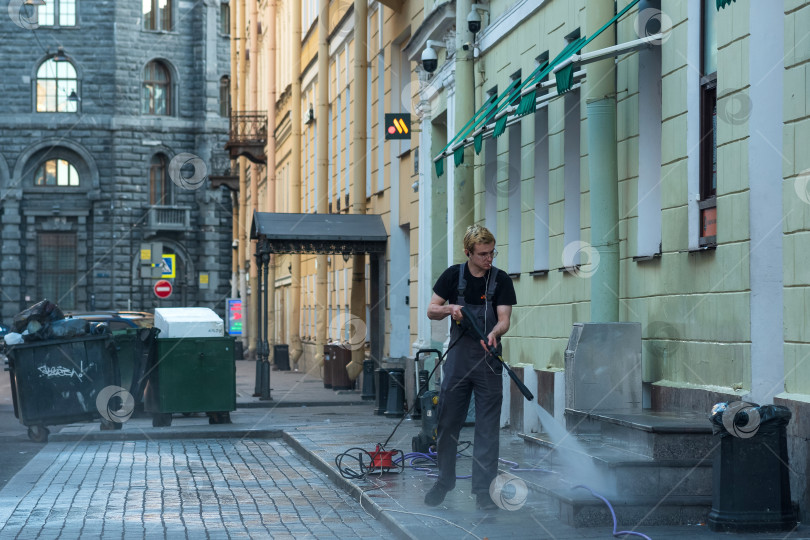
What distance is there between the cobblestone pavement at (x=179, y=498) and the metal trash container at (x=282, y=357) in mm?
21551

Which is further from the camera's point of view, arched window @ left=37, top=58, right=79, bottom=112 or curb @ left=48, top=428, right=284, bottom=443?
arched window @ left=37, top=58, right=79, bottom=112

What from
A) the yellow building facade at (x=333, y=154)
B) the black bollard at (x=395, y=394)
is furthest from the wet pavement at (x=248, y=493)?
the yellow building facade at (x=333, y=154)

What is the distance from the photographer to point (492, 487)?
879cm

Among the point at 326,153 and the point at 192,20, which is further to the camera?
the point at 192,20

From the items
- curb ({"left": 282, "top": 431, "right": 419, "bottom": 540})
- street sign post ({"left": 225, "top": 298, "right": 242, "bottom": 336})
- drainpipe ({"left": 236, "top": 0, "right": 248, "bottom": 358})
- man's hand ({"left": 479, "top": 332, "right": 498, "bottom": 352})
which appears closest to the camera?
curb ({"left": 282, "top": 431, "right": 419, "bottom": 540})

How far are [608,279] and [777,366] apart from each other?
9.23 feet

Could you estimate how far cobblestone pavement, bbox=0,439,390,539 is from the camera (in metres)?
8.67

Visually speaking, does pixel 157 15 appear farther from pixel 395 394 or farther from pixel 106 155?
pixel 395 394

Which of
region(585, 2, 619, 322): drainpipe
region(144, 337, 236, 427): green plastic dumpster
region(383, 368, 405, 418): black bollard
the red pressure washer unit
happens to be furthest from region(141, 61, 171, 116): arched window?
the red pressure washer unit

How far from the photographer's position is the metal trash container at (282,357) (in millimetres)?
36250

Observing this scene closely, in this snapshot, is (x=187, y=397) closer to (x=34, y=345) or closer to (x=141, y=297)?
(x=34, y=345)

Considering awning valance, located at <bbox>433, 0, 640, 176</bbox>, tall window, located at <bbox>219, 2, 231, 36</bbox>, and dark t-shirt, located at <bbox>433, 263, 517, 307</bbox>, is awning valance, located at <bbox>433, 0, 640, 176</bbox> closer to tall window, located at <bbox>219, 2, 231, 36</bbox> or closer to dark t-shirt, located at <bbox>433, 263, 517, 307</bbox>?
dark t-shirt, located at <bbox>433, 263, 517, 307</bbox>

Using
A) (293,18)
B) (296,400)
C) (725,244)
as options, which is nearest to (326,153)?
(293,18)

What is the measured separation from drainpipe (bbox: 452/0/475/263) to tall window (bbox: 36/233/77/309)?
4211 centimetres
